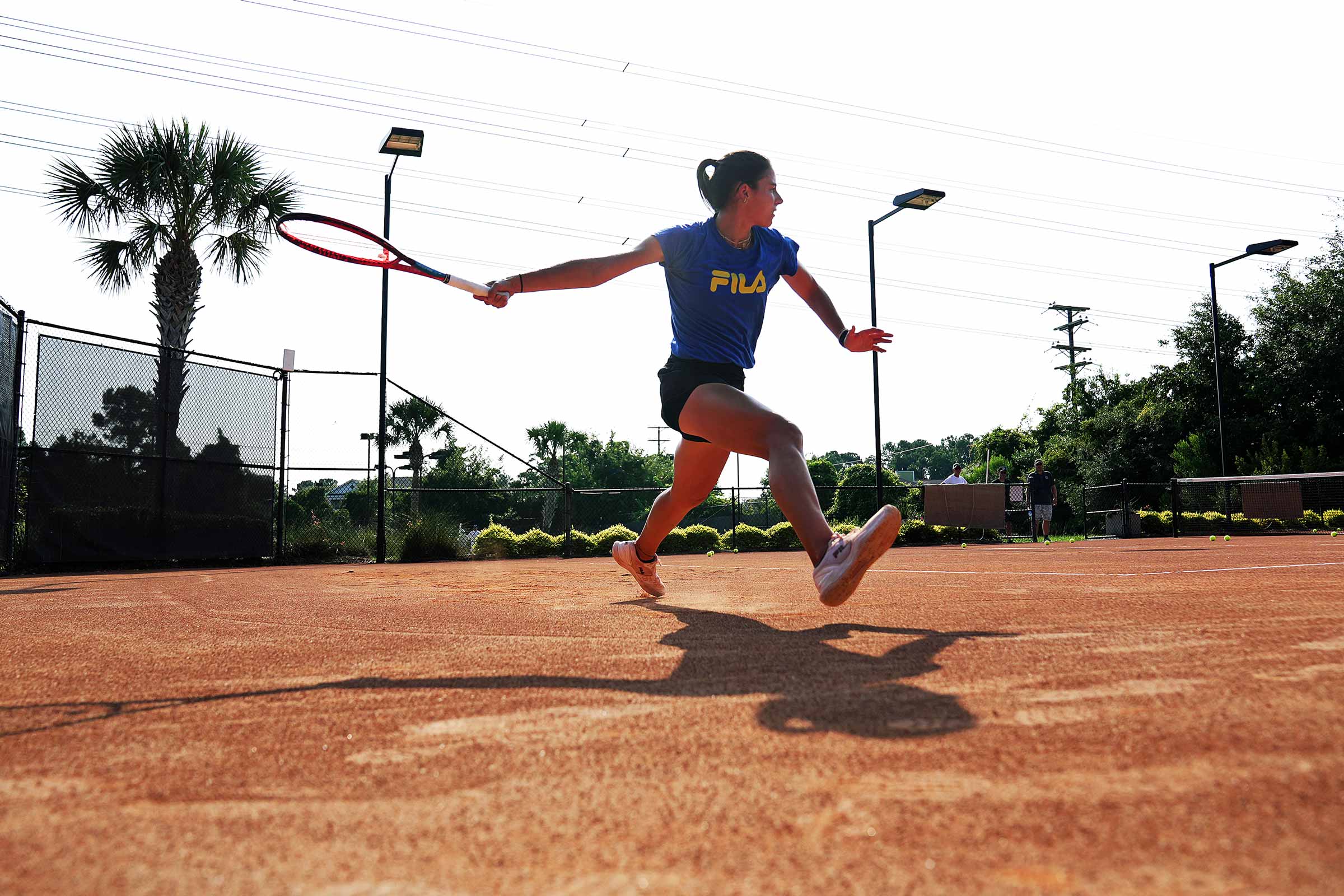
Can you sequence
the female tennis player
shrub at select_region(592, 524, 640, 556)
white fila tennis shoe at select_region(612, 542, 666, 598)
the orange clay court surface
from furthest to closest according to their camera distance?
shrub at select_region(592, 524, 640, 556)
white fila tennis shoe at select_region(612, 542, 666, 598)
the female tennis player
the orange clay court surface

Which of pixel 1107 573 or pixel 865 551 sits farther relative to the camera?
pixel 1107 573

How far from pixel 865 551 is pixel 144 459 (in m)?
11.3

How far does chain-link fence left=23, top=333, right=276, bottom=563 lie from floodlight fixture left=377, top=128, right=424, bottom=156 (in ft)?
13.4

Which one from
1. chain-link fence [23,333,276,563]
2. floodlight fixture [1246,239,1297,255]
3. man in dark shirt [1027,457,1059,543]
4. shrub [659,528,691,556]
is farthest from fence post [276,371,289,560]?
floodlight fixture [1246,239,1297,255]

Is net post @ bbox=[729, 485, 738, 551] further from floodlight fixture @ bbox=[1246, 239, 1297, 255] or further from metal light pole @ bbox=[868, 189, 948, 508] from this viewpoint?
floodlight fixture @ bbox=[1246, 239, 1297, 255]

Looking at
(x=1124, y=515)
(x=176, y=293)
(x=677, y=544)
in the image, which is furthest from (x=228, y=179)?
(x=1124, y=515)

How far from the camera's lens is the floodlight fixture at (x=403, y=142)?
533 inches

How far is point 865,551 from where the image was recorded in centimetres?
283

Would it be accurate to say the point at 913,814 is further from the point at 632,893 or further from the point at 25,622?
the point at 25,622

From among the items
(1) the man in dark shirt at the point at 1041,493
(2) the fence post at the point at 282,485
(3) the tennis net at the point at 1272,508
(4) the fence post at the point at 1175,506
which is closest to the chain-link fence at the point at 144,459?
Result: (2) the fence post at the point at 282,485

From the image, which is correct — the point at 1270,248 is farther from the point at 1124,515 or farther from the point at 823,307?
the point at 823,307

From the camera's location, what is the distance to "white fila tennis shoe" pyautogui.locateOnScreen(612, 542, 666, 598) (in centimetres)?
466

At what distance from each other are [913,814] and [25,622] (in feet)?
15.0

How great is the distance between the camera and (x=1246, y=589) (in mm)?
3906
